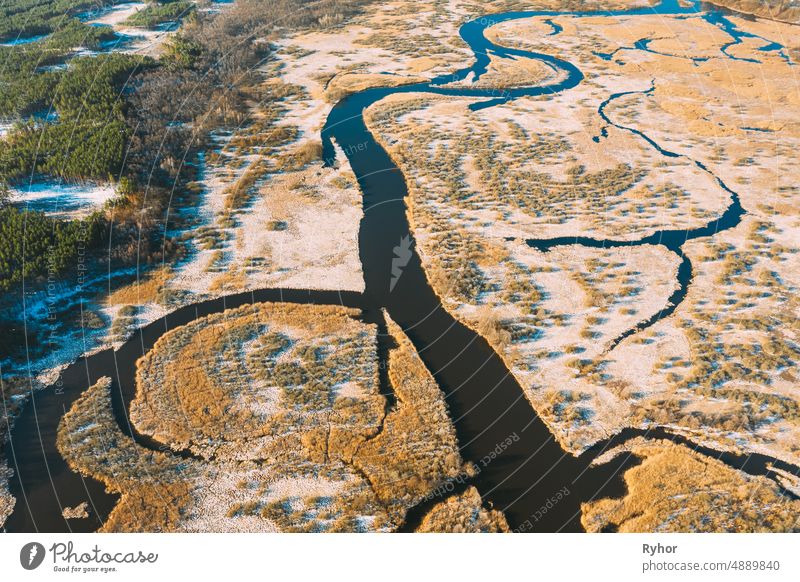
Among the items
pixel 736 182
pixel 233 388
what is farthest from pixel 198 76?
pixel 736 182

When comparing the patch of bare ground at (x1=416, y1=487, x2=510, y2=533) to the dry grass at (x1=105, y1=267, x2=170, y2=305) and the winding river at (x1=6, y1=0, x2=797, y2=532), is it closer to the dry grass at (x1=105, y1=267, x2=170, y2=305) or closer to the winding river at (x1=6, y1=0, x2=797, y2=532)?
the winding river at (x1=6, y1=0, x2=797, y2=532)

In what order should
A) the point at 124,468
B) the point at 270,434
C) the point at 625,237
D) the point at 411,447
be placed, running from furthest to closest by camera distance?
the point at 625,237 < the point at 270,434 < the point at 411,447 < the point at 124,468

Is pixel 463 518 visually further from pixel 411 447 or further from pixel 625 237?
pixel 625 237

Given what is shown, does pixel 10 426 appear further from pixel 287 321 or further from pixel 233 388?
pixel 287 321

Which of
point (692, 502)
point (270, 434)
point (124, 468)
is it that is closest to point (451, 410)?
point (270, 434)

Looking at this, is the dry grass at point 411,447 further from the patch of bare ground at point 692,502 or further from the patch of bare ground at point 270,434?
the patch of bare ground at point 692,502
